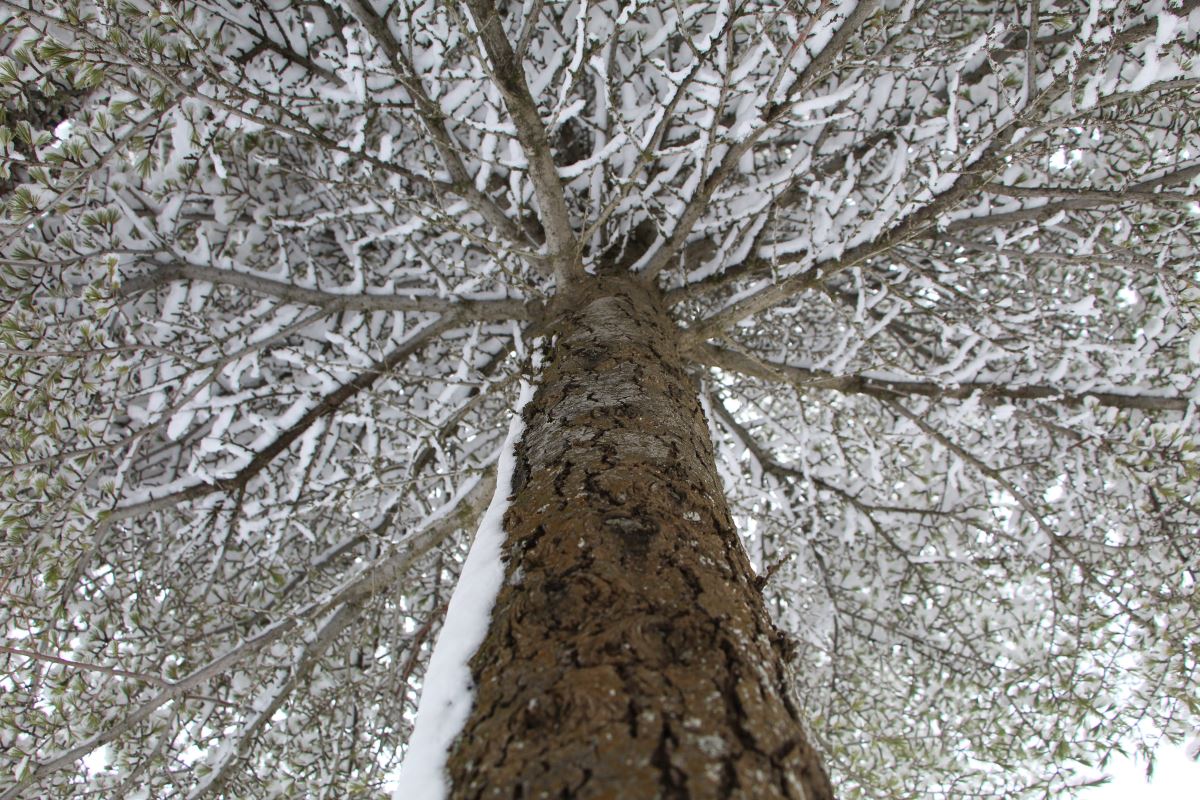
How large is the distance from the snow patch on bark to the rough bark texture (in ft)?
0.10

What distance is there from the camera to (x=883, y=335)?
4.82 meters

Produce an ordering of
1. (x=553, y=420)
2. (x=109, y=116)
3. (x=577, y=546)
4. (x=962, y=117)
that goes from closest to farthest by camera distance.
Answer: (x=577, y=546), (x=553, y=420), (x=109, y=116), (x=962, y=117)

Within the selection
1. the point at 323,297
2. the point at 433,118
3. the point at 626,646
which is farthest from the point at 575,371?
the point at 323,297

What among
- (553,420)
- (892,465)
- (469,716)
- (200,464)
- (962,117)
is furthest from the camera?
(892,465)

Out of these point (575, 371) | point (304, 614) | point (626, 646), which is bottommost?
point (626, 646)

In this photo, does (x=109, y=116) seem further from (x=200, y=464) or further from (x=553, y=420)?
(x=553, y=420)

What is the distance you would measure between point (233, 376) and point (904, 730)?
4548 millimetres

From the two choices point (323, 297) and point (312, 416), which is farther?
point (312, 416)

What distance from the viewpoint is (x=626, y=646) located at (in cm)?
87

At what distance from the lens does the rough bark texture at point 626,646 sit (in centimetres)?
72

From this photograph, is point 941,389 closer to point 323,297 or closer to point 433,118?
point 433,118

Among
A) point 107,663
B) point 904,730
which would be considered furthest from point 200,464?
point 904,730

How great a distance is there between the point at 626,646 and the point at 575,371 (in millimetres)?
1087

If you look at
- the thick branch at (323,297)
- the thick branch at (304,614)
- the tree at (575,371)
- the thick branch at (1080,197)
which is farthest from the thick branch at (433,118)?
the thick branch at (1080,197)
